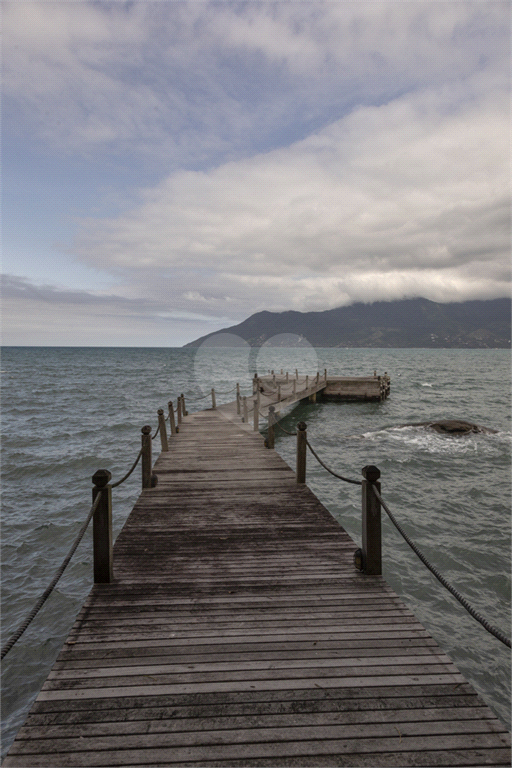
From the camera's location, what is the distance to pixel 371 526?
15.8 feet

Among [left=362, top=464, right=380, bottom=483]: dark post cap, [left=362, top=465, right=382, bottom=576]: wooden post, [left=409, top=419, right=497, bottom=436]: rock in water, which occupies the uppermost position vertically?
[left=362, top=464, right=380, bottom=483]: dark post cap

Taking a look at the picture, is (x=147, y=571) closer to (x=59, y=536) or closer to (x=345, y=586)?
(x=345, y=586)

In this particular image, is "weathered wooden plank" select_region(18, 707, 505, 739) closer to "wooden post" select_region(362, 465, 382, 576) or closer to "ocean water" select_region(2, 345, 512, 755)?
"wooden post" select_region(362, 465, 382, 576)

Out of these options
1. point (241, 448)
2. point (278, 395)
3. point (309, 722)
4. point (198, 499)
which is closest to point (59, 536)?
point (198, 499)

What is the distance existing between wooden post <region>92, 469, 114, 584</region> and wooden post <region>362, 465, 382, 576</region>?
3069 millimetres

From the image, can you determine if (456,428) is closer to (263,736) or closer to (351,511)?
(351,511)

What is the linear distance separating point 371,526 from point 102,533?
127 inches

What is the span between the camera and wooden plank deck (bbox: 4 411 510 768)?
2.65 metres

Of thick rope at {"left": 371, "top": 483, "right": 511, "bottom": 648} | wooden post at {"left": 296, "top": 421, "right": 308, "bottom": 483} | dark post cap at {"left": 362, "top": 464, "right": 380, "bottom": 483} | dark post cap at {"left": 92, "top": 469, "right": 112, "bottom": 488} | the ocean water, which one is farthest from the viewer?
wooden post at {"left": 296, "top": 421, "right": 308, "bottom": 483}

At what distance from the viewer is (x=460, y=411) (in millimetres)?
29500

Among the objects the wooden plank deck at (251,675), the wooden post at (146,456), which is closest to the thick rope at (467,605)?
the wooden plank deck at (251,675)

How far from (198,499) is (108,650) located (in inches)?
164

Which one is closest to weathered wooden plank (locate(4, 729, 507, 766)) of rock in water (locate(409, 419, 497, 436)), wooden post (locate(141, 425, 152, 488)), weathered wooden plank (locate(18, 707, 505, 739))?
weathered wooden plank (locate(18, 707, 505, 739))

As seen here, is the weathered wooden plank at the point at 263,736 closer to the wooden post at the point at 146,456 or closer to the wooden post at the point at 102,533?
the wooden post at the point at 102,533
